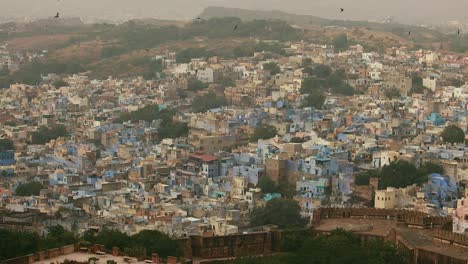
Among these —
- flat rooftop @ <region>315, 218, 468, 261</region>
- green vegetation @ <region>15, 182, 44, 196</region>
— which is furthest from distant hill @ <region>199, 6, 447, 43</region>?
flat rooftop @ <region>315, 218, 468, 261</region>

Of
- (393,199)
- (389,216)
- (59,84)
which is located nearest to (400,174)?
(393,199)

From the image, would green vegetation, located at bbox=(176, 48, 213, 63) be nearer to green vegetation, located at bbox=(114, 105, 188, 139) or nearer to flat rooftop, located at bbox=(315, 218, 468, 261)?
green vegetation, located at bbox=(114, 105, 188, 139)

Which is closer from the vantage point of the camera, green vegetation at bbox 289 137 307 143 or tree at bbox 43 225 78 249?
tree at bbox 43 225 78 249

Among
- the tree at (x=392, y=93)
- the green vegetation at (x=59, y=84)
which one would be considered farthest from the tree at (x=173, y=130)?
the green vegetation at (x=59, y=84)

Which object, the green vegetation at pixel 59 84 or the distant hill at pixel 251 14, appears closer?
the green vegetation at pixel 59 84

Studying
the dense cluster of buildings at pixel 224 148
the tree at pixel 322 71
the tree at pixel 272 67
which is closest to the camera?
the dense cluster of buildings at pixel 224 148

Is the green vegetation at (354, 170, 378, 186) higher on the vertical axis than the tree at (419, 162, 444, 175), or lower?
lower

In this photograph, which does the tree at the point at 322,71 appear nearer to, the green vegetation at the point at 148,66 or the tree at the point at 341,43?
the green vegetation at the point at 148,66
